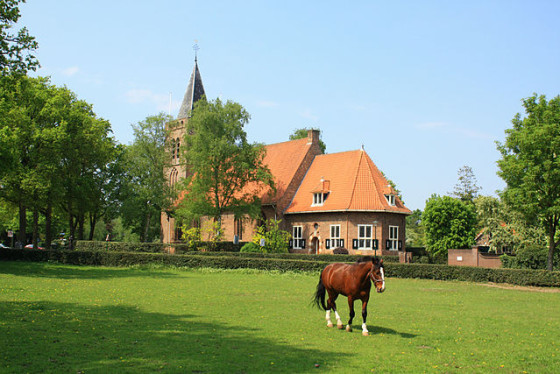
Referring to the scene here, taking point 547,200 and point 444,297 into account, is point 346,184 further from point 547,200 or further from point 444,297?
point 444,297

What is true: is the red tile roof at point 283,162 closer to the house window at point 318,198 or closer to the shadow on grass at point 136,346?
the house window at point 318,198

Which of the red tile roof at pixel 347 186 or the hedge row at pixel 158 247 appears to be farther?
the hedge row at pixel 158 247

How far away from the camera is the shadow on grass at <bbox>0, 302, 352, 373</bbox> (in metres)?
8.66

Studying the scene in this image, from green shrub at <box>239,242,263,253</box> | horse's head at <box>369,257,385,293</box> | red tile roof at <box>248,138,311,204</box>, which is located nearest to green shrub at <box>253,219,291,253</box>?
green shrub at <box>239,242,263,253</box>

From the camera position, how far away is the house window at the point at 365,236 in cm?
4744

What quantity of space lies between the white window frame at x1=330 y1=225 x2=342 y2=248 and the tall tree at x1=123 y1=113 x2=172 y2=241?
79.6 feet

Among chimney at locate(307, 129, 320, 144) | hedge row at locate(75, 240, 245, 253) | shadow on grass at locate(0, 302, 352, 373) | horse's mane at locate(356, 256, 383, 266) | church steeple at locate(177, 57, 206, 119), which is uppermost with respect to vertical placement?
church steeple at locate(177, 57, 206, 119)

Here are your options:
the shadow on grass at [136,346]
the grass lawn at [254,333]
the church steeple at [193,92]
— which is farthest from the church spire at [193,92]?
the shadow on grass at [136,346]

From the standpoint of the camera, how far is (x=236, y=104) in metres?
53.4

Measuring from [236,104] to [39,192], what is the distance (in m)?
22.6

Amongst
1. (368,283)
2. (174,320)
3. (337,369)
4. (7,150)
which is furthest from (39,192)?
(337,369)

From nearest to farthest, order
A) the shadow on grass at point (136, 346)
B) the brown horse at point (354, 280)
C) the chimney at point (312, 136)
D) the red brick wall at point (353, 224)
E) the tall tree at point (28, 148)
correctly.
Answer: the shadow on grass at point (136, 346), the brown horse at point (354, 280), the tall tree at point (28, 148), the red brick wall at point (353, 224), the chimney at point (312, 136)

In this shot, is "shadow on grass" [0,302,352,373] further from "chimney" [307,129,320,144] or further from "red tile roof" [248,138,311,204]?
"chimney" [307,129,320,144]

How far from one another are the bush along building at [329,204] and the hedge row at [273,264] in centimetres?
1010
